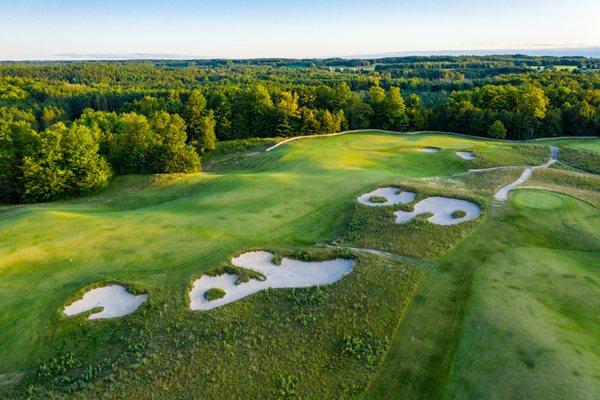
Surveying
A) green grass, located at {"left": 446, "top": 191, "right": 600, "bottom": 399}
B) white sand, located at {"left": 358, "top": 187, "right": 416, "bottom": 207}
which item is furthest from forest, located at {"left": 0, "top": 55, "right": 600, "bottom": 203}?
green grass, located at {"left": 446, "top": 191, "right": 600, "bottom": 399}

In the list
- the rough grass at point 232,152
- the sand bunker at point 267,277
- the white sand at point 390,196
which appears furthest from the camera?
the rough grass at point 232,152

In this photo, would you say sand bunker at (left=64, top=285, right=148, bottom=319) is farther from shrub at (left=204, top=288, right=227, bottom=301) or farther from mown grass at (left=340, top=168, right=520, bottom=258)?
mown grass at (left=340, top=168, right=520, bottom=258)

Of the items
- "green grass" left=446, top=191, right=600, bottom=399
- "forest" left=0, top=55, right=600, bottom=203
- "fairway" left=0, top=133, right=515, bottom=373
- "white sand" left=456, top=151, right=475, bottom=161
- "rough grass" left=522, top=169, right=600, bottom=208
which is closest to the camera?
"green grass" left=446, top=191, right=600, bottom=399

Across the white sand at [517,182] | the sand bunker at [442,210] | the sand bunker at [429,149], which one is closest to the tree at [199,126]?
the sand bunker at [429,149]

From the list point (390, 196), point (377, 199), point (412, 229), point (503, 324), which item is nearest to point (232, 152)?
point (390, 196)

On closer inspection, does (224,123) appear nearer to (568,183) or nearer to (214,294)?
(568,183)

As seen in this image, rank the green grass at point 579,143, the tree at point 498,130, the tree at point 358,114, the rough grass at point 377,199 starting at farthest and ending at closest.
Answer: the tree at point 358,114 < the tree at point 498,130 < the green grass at point 579,143 < the rough grass at point 377,199

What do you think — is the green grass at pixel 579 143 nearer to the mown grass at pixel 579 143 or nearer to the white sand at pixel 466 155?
the mown grass at pixel 579 143
